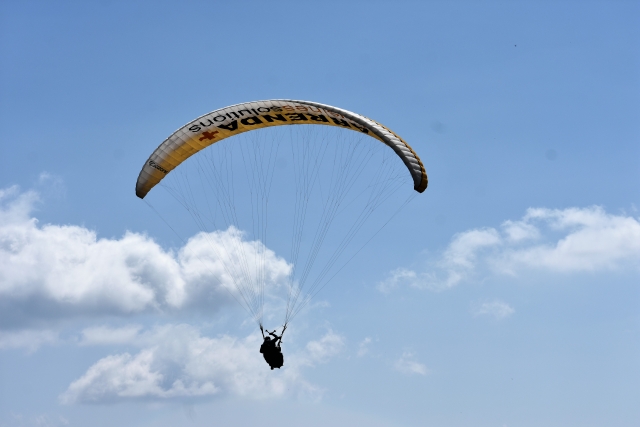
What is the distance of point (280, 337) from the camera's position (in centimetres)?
3500

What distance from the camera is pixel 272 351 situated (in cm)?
3472

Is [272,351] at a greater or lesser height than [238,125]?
lesser

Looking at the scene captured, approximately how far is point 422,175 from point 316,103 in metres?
5.17

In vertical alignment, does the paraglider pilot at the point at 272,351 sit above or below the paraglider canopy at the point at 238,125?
below

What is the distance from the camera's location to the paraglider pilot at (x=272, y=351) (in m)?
34.7

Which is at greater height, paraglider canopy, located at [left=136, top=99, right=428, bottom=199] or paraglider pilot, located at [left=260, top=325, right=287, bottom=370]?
paraglider canopy, located at [left=136, top=99, right=428, bottom=199]

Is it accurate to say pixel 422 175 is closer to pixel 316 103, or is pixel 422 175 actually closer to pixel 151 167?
pixel 316 103

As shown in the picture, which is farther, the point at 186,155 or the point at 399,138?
the point at 186,155

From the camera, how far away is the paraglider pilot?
114 feet

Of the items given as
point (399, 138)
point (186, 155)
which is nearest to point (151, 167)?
point (186, 155)

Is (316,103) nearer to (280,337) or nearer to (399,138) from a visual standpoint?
(399,138)

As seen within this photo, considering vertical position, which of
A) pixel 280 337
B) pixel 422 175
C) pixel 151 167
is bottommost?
pixel 280 337

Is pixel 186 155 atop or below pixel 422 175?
atop

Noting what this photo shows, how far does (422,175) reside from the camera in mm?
33312
